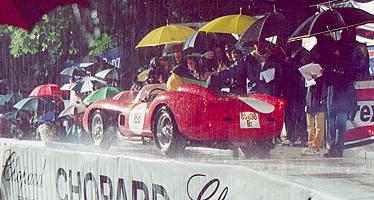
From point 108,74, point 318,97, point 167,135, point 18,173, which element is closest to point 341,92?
point 318,97

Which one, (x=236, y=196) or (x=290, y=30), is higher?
(x=290, y=30)

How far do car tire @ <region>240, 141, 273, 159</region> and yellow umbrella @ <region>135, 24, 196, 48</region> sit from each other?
2736 mm

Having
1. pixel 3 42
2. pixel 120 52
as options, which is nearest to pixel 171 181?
pixel 3 42

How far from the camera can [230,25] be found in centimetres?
799

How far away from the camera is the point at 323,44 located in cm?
631

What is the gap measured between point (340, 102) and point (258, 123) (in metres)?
0.93

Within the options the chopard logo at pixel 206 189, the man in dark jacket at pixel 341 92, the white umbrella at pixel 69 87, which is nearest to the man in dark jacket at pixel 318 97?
the man in dark jacket at pixel 341 92

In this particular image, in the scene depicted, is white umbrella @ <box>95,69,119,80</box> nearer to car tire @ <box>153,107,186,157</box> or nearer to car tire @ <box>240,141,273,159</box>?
car tire @ <box>153,107,186,157</box>

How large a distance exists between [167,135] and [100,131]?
1254 millimetres

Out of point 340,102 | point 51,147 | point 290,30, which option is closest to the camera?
point 51,147

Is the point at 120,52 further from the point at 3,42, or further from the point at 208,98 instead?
the point at 208,98

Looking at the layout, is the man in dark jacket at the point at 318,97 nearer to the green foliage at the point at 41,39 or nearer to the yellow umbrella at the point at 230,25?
the yellow umbrella at the point at 230,25

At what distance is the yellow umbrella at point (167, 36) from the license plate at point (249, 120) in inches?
113

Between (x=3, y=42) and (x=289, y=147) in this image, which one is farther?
(x=3, y=42)
